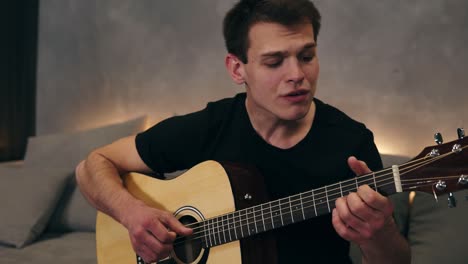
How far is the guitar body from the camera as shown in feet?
3.73

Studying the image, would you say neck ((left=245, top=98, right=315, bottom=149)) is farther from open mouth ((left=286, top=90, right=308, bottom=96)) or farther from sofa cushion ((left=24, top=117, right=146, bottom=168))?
sofa cushion ((left=24, top=117, right=146, bottom=168))

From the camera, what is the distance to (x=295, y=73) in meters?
1.16

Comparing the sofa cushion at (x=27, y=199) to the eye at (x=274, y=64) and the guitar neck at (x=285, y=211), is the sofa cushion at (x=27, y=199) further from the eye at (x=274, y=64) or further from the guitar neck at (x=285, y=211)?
the eye at (x=274, y=64)

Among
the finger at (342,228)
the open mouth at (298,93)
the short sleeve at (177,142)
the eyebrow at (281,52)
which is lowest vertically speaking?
the finger at (342,228)

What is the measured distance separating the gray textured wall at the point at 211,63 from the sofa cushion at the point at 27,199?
2.13 ft

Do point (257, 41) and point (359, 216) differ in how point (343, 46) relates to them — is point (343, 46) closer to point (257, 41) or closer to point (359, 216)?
point (257, 41)

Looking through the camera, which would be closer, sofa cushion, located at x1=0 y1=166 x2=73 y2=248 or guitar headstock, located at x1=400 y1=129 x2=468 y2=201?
guitar headstock, located at x1=400 y1=129 x2=468 y2=201

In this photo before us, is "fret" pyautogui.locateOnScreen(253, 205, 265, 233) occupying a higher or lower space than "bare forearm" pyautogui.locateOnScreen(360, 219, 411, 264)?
higher

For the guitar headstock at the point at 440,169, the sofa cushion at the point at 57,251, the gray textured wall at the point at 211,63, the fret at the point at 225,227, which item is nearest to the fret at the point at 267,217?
the fret at the point at 225,227

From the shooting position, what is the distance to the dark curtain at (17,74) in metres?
3.00

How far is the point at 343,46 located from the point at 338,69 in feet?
0.32

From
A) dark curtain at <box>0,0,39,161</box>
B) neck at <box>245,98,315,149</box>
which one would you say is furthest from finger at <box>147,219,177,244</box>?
dark curtain at <box>0,0,39,161</box>

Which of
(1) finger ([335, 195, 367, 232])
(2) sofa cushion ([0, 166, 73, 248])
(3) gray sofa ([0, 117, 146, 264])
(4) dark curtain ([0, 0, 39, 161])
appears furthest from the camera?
(4) dark curtain ([0, 0, 39, 161])

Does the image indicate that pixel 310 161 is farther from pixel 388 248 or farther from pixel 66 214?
pixel 66 214
